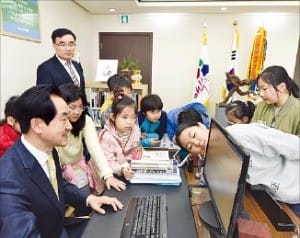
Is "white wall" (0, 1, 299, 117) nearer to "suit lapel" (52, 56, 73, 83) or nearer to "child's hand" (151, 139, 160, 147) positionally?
"suit lapel" (52, 56, 73, 83)

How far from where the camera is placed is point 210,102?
4.68m

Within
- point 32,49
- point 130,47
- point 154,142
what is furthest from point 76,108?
point 130,47

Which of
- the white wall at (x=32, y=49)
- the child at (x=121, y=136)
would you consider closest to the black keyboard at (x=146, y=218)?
the child at (x=121, y=136)

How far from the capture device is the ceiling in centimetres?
377

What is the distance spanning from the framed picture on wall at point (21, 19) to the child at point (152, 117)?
1370 mm

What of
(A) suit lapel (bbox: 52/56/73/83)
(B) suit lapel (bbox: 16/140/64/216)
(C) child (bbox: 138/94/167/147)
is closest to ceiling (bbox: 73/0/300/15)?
(A) suit lapel (bbox: 52/56/73/83)

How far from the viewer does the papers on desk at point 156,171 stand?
1246 mm

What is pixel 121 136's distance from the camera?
1.63m

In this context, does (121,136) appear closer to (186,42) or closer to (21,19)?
(21,19)

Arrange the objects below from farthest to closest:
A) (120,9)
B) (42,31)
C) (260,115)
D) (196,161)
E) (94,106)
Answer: (120,9) → (94,106) → (42,31) → (260,115) → (196,161)

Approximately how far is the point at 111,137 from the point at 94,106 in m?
2.36

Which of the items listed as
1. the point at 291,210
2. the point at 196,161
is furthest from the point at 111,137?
the point at 291,210

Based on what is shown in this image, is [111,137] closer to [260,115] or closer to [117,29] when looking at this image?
[260,115]

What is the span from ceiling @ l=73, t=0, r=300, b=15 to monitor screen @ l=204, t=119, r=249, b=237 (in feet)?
10.6
